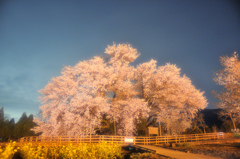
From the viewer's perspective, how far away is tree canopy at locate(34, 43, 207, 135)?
2102 cm

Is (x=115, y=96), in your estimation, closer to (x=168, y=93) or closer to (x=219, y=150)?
(x=168, y=93)

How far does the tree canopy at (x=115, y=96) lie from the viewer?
21016mm

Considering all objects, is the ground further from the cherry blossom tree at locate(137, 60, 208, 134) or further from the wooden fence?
the cherry blossom tree at locate(137, 60, 208, 134)

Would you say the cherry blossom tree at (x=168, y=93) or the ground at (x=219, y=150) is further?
the cherry blossom tree at (x=168, y=93)

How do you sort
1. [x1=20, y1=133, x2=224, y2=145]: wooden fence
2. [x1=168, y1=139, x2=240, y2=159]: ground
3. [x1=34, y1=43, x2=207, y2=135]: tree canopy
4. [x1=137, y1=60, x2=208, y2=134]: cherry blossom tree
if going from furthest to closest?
[x1=137, y1=60, x2=208, y2=134]: cherry blossom tree < [x1=34, y1=43, x2=207, y2=135]: tree canopy < [x1=20, y1=133, x2=224, y2=145]: wooden fence < [x1=168, y1=139, x2=240, y2=159]: ground

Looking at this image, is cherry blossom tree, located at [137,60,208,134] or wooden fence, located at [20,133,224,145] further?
cherry blossom tree, located at [137,60,208,134]

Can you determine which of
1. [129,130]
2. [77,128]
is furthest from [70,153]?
[129,130]

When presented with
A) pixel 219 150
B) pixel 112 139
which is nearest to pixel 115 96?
pixel 112 139

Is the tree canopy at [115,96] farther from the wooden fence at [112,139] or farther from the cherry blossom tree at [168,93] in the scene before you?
the wooden fence at [112,139]

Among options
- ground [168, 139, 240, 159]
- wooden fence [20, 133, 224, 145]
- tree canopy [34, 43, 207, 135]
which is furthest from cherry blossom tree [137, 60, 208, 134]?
ground [168, 139, 240, 159]

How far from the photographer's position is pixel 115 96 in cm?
2505

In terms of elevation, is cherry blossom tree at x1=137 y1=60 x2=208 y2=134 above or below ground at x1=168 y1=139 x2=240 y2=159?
above

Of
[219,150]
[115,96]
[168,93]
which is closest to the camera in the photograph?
[219,150]

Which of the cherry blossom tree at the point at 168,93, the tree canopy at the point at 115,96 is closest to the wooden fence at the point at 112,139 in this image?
the tree canopy at the point at 115,96
